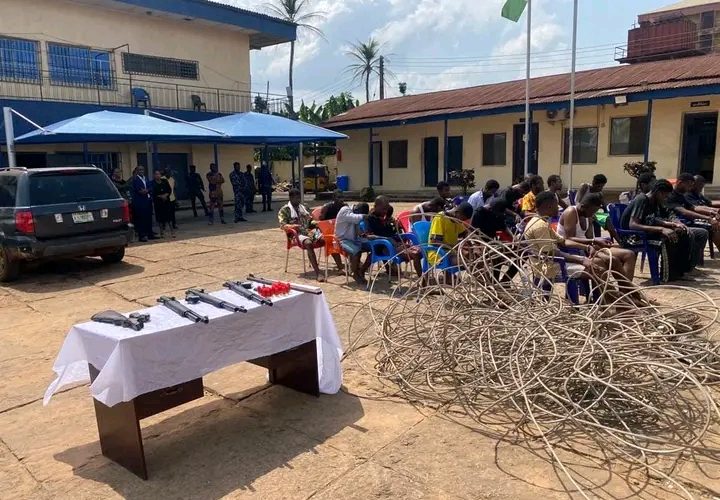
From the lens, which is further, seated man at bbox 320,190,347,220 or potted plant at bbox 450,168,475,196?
potted plant at bbox 450,168,475,196

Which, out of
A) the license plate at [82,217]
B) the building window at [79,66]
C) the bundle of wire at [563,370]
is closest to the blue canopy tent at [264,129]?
the building window at [79,66]

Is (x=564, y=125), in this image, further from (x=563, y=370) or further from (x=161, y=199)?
(x=563, y=370)

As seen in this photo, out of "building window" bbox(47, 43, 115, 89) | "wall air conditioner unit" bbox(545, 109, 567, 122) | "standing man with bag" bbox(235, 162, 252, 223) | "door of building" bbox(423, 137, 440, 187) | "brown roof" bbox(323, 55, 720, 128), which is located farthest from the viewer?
"door of building" bbox(423, 137, 440, 187)

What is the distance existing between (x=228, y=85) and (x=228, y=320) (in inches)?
714

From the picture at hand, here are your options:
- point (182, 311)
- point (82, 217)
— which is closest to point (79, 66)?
point (82, 217)

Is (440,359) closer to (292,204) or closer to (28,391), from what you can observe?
(28,391)

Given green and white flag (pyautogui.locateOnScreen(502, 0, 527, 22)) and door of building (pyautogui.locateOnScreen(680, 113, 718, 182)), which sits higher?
green and white flag (pyautogui.locateOnScreen(502, 0, 527, 22))

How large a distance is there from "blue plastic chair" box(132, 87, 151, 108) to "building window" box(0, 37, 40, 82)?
2479 millimetres

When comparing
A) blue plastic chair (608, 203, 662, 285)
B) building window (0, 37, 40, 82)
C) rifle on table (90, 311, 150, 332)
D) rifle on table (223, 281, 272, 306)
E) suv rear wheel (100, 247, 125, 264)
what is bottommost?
suv rear wheel (100, 247, 125, 264)

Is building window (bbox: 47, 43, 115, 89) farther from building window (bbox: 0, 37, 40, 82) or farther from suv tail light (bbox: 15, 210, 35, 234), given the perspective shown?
suv tail light (bbox: 15, 210, 35, 234)

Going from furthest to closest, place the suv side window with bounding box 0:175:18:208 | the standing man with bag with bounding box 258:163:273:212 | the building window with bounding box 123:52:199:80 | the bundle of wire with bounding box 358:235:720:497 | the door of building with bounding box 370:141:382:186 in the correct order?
the door of building with bounding box 370:141:382:186, the standing man with bag with bounding box 258:163:273:212, the building window with bounding box 123:52:199:80, the suv side window with bounding box 0:175:18:208, the bundle of wire with bounding box 358:235:720:497

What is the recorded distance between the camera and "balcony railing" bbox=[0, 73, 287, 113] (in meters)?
14.7

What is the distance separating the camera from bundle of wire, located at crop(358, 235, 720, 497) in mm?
3043

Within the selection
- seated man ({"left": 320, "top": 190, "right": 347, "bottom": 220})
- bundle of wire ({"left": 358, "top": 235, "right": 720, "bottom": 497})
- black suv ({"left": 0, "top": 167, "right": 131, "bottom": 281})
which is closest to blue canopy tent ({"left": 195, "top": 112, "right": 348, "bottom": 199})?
black suv ({"left": 0, "top": 167, "right": 131, "bottom": 281})
